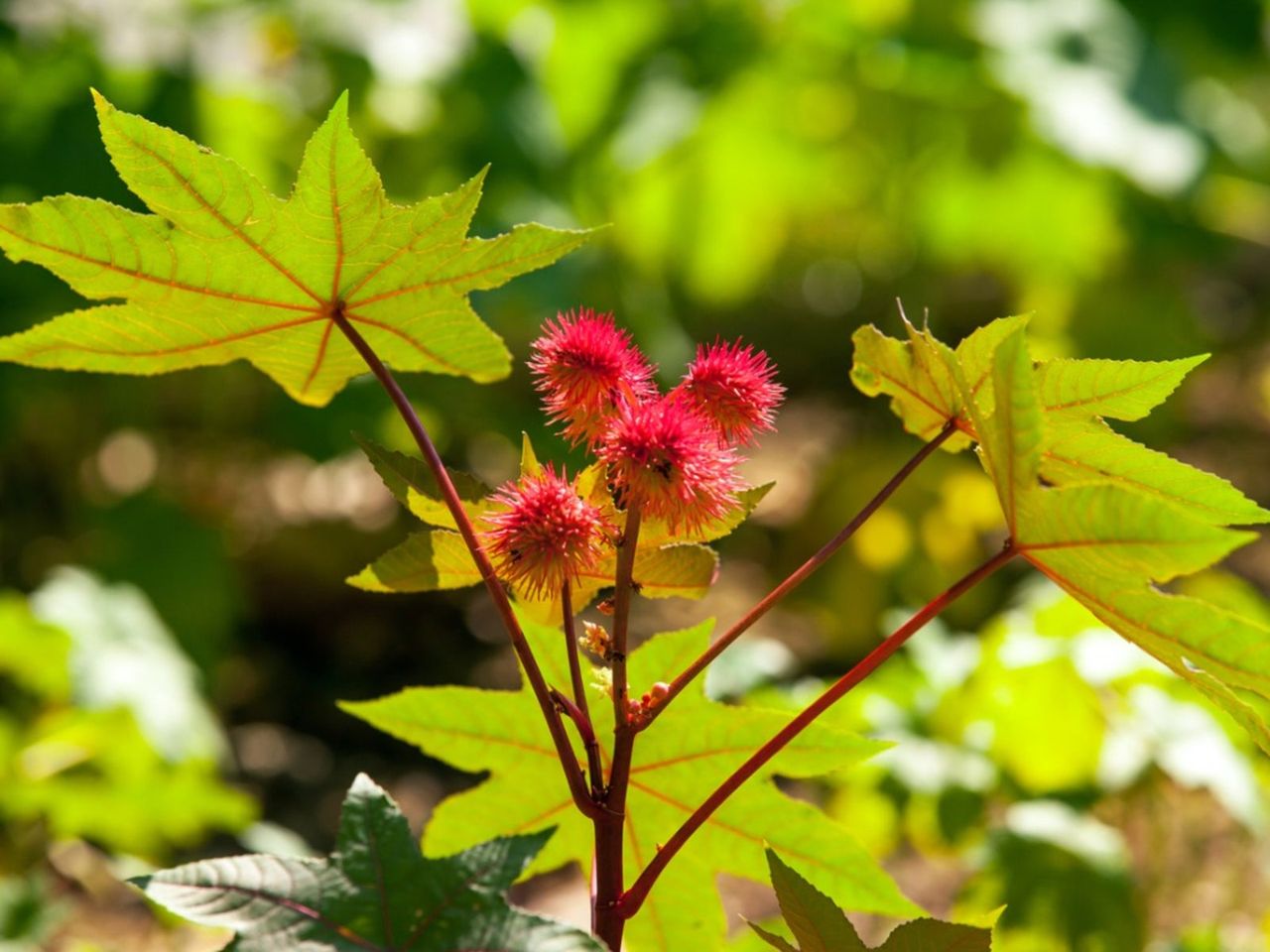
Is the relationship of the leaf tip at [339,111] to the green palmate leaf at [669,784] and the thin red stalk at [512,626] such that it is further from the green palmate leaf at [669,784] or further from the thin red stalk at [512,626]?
the green palmate leaf at [669,784]

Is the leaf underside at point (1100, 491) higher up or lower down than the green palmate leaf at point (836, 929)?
higher up

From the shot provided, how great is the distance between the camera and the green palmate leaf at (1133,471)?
63 centimetres

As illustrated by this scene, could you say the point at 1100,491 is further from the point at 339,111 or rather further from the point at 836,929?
the point at 339,111

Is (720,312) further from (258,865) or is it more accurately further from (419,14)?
(258,865)

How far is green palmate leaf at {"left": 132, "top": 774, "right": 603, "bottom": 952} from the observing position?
0.57 meters

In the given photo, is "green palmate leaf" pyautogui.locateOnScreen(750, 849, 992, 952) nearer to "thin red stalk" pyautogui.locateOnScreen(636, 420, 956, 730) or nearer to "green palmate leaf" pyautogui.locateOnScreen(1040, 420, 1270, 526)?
"thin red stalk" pyautogui.locateOnScreen(636, 420, 956, 730)

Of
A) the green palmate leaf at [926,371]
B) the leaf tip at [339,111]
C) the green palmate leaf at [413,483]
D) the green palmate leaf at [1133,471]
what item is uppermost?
the leaf tip at [339,111]

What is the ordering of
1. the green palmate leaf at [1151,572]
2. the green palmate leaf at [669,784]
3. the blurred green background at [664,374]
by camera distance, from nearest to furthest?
1. the green palmate leaf at [1151,572]
2. the green palmate leaf at [669,784]
3. the blurred green background at [664,374]

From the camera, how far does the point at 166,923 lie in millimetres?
1399

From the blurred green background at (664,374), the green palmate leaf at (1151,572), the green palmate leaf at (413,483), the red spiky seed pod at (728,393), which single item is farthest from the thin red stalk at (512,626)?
the blurred green background at (664,374)

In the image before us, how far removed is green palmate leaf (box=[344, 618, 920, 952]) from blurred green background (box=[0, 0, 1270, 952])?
1.79ft

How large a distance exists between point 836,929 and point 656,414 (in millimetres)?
234

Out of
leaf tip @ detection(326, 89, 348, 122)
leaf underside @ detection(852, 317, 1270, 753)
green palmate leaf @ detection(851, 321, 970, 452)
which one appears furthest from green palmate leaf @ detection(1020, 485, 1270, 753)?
leaf tip @ detection(326, 89, 348, 122)

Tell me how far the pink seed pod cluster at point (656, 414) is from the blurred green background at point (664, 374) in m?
0.68
